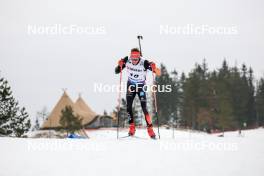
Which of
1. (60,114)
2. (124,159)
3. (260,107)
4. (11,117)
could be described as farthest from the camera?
(260,107)

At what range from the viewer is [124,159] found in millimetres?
4863

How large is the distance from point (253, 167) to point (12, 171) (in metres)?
3.41

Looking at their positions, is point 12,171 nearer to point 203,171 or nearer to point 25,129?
point 203,171

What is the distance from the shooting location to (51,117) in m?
45.5

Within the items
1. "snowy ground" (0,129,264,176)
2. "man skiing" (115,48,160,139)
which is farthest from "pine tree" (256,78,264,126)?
"snowy ground" (0,129,264,176)

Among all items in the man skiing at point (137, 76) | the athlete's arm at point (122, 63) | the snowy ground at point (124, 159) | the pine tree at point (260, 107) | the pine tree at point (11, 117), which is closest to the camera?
the snowy ground at point (124, 159)

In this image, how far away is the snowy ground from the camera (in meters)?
4.25

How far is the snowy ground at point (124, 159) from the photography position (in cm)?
425

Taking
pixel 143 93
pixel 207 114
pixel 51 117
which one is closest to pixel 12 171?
pixel 143 93

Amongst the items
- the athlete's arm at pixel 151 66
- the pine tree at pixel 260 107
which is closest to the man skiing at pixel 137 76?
the athlete's arm at pixel 151 66

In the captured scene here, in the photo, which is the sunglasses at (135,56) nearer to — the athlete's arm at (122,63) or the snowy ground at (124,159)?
the athlete's arm at (122,63)

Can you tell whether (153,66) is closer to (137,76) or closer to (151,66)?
(151,66)

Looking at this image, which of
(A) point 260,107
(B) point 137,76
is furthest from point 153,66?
(A) point 260,107

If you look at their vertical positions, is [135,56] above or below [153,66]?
above
